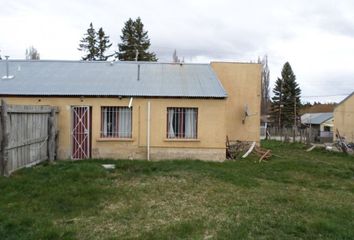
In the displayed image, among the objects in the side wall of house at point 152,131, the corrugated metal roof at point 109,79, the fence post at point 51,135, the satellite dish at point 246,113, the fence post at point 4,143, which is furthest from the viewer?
the satellite dish at point 246,113

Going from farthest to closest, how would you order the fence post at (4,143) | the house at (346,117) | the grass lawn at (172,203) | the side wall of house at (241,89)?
the house at (346,117) → the side wall of house at (241,89) → the fence post at (4,143) → the grass lawn at (172,203)

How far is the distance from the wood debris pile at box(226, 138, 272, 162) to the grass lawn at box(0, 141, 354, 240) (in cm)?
380

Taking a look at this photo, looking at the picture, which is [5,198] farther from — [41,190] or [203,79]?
[203,79]

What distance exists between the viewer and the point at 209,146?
16.2 metres

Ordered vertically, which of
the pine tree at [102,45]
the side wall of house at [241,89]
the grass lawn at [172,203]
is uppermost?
the pine tree at [102,45]

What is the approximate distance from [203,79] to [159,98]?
2.95 metres

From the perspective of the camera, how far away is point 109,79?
17531 millimetres

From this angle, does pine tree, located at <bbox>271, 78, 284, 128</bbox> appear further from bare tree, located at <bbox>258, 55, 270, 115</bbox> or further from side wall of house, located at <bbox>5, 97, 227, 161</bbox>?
side wall of house, located at <bbox>5, 97, 227, 161</bbox>

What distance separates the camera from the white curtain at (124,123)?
16.2 meters

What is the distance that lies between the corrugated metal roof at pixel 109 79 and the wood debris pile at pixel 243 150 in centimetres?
311

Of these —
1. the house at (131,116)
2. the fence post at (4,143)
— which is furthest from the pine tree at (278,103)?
the fence post at (4,143)

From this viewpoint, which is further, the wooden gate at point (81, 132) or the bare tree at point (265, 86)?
the bare tree at point (265, 86)

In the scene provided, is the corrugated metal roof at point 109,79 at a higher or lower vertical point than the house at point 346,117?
higher

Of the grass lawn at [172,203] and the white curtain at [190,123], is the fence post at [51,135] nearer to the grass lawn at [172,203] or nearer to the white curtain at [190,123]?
the grass lawn at [172,203]
